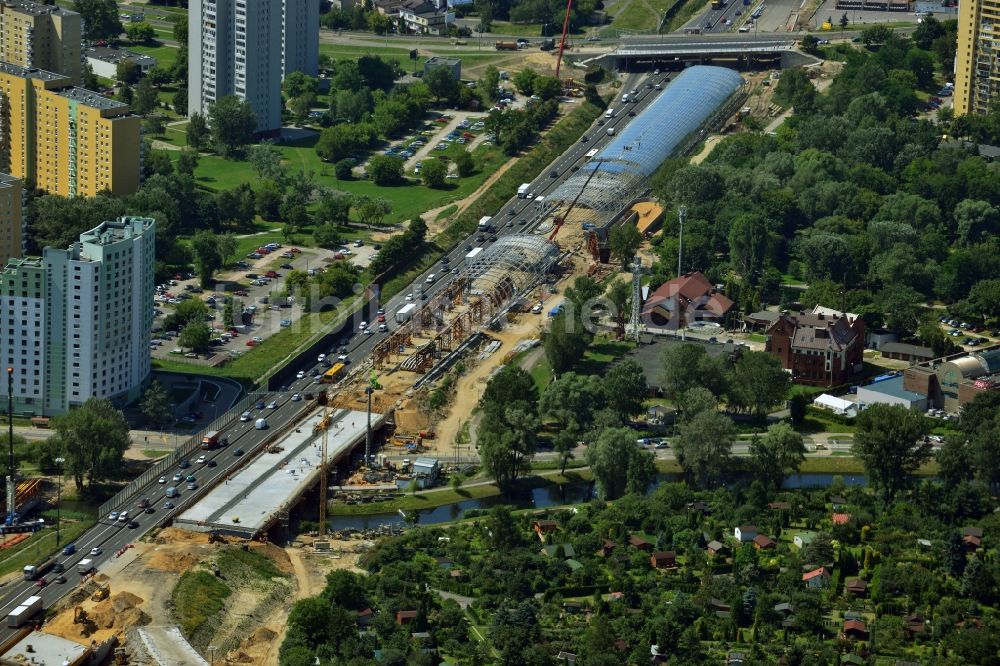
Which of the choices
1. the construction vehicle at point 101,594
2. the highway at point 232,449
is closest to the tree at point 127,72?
the highway at point 232,449

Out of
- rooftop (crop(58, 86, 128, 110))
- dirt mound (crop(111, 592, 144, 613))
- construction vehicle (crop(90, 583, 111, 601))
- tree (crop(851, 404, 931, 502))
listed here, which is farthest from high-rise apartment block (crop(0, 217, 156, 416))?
tree (crop(851, 404, 931, 502))

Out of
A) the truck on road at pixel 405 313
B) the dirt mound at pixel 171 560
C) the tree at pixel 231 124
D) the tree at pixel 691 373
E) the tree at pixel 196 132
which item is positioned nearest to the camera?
the dirt mound at pixel 171 560

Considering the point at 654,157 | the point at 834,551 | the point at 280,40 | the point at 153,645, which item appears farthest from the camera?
the point at 280,40

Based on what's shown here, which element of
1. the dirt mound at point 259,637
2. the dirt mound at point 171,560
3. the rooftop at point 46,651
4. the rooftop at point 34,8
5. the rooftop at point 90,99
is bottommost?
the dirt mound at point 259,637

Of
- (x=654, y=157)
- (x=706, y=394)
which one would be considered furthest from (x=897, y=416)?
(x=654, y=157)

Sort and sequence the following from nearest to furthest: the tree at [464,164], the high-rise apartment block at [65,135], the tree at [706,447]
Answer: the tree at [706,447], the high-rise apartment block at [65,135], the tree at [464,164]

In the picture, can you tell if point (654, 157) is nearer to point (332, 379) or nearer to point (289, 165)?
point (289, 165)

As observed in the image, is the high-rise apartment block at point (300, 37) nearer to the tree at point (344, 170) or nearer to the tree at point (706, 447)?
the tree at point (344, 170)
